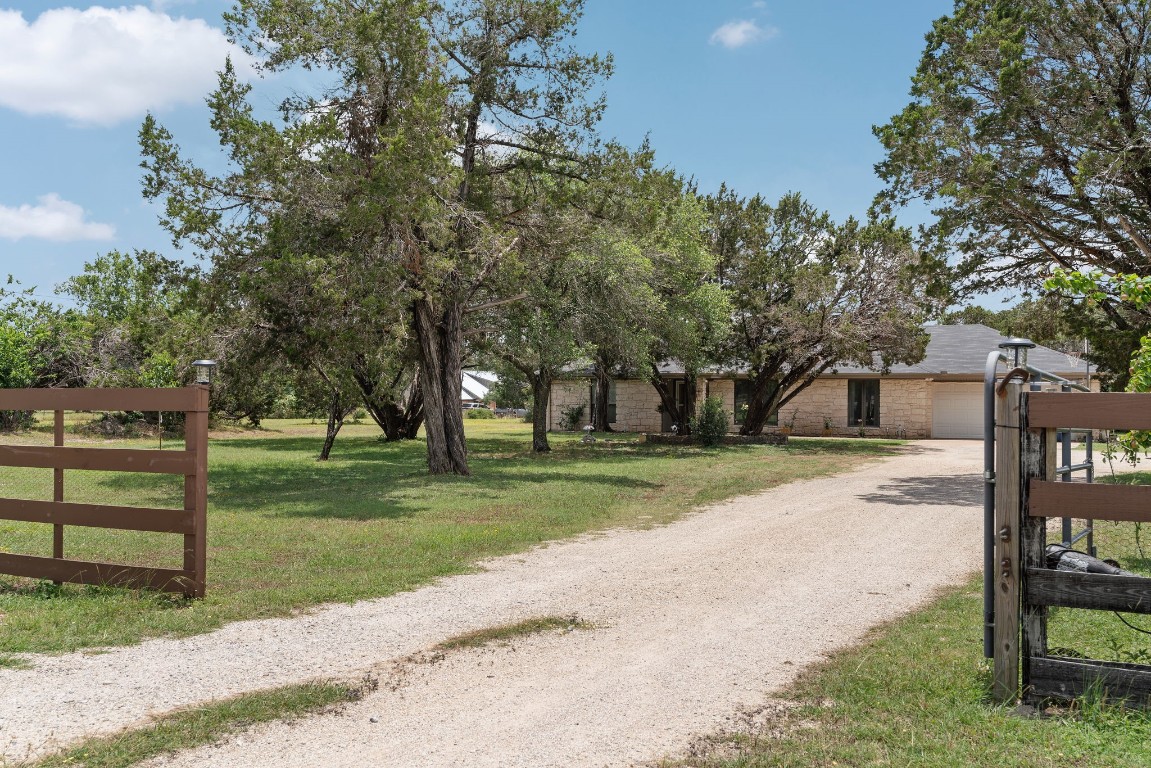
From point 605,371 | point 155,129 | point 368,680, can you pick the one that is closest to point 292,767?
Answer: point 368,680

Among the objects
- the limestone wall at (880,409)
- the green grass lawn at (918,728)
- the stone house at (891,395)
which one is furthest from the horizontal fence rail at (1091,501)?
the limestone wall at (880,409)

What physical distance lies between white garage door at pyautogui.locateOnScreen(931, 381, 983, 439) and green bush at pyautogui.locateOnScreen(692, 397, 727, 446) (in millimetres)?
9764

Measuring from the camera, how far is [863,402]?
34.3 metres

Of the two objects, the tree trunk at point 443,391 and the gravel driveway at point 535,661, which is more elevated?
the tree trunk at point 443,391

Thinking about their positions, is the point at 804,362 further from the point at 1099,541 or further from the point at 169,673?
the point at 169,673

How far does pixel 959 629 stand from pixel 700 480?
11.3 metres

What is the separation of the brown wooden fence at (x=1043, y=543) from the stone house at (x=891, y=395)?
27.3 m

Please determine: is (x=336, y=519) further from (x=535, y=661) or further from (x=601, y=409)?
(x=601, y=409)

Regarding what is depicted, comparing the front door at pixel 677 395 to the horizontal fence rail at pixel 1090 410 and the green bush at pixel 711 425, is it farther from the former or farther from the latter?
the horizontal fence rail at pixel 1090 410

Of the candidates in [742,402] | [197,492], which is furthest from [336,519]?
[742,402]

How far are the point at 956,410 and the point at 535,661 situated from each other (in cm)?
3180

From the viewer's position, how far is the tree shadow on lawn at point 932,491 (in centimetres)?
1400

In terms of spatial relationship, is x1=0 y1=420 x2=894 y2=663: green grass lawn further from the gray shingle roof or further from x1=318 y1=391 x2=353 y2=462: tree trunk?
the gray shingle roof

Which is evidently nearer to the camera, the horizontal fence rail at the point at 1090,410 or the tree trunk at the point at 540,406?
the horizontal fence rail at the point at 1090,410
